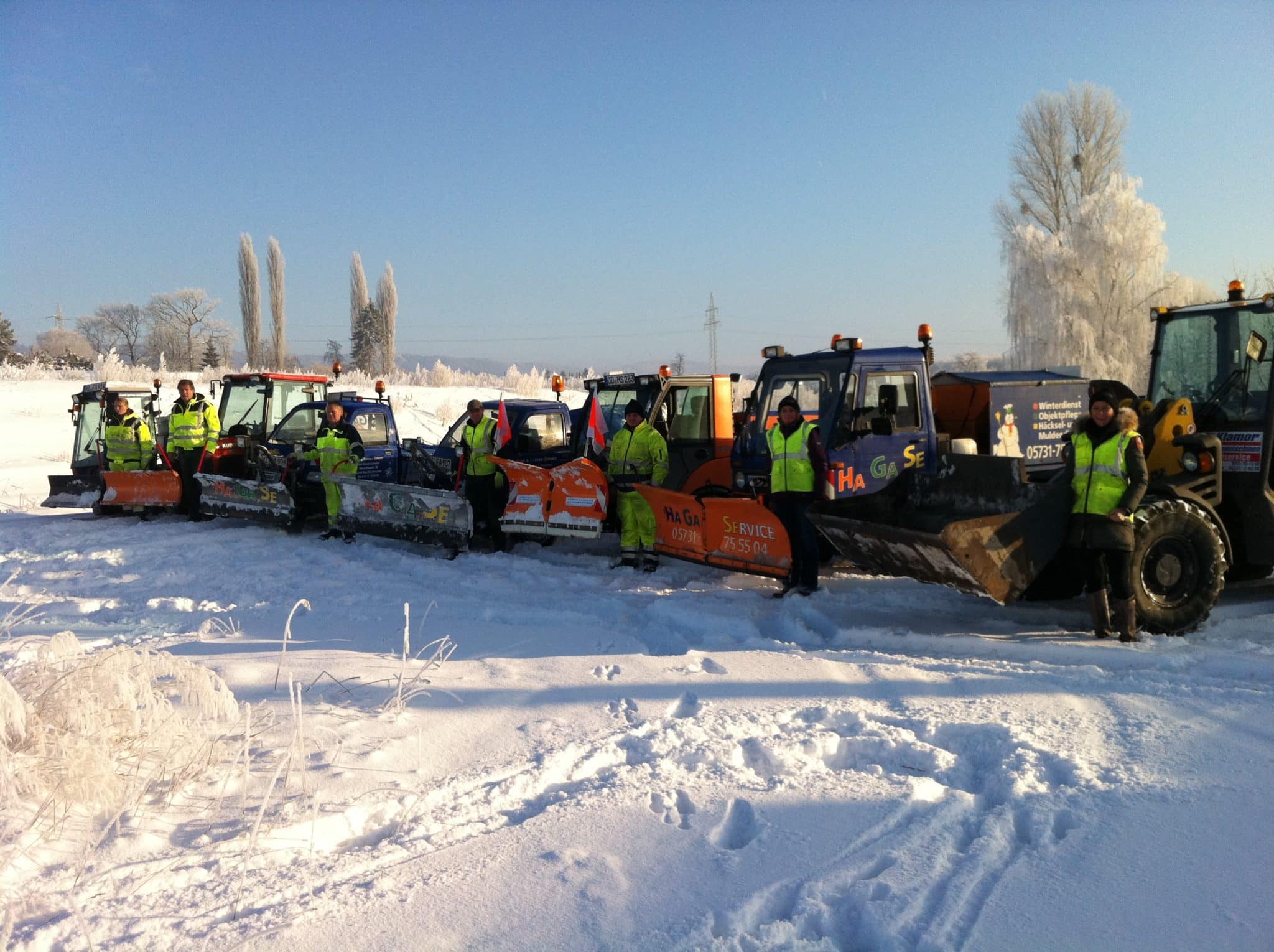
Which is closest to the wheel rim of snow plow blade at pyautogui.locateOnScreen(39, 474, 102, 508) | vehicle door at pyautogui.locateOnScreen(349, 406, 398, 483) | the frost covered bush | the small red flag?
the frost covered bush

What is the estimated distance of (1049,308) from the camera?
34812mm

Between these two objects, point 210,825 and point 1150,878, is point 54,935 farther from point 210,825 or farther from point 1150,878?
point 1150,878

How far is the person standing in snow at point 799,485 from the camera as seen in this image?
307 inches

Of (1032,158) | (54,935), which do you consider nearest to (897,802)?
(54,935)

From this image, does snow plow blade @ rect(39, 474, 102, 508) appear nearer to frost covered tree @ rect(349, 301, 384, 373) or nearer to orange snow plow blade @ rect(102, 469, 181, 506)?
orange snow plow blade @ rect(102, 469, 181, 506)

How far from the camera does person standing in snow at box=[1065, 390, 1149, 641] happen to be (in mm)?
6266

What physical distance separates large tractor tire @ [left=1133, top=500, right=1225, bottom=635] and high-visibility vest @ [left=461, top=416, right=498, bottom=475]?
684 cm

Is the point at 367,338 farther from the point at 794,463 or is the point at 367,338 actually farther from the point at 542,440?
the point at 794,463

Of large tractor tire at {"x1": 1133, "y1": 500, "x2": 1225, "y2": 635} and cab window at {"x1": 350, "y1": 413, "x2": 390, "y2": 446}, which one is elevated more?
cab window at {"x1": 350, "y1": 413, "x2": 390, "y2": 446}

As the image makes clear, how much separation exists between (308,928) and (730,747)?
2113 millimetres

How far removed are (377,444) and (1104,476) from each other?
9.70 meters

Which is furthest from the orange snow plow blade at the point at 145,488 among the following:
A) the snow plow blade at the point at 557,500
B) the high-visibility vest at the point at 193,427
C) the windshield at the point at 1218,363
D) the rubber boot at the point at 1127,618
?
the windshield at the point at 1218,363

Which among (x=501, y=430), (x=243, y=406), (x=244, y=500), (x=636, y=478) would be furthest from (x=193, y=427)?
(x=636, y=478)

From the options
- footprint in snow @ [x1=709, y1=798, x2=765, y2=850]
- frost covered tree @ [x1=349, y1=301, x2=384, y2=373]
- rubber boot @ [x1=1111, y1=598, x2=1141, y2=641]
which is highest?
frost covered tree @ [x1=349, y1=301, x2=384, y2=373]
